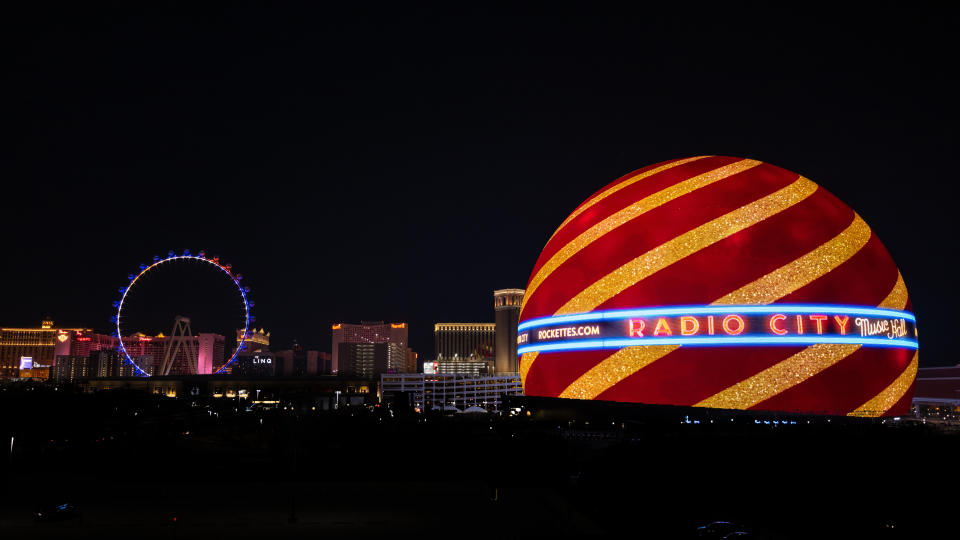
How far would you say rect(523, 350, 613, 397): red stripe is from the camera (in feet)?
78.3

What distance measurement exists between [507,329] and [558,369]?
382 ft

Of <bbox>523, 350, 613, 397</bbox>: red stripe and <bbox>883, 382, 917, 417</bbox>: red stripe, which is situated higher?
<bbox>523, 350, 613, 397</bbox>: red stripe

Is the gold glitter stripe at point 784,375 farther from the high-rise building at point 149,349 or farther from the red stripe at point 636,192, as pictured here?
the high-rise building at point 149,349

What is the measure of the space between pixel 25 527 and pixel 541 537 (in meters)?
11.9

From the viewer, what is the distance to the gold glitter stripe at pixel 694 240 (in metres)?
22.3

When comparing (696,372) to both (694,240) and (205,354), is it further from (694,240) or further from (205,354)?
(205,354)

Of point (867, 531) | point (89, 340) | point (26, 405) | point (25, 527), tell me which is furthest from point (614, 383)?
point (89, 340)

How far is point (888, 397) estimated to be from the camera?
74.4ft

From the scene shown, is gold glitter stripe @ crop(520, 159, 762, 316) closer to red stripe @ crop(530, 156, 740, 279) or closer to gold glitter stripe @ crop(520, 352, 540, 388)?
red stripe @ crop(530, 156, 740, 279)

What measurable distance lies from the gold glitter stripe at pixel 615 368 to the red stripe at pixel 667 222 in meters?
2.86

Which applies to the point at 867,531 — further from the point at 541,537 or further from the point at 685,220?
the point at 685,220

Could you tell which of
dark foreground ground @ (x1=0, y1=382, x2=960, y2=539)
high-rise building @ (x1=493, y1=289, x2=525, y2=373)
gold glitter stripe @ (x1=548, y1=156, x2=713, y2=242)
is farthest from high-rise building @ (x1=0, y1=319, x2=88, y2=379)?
gold glitter stripe @ (x1=548, y1=156, x2=713, y2=242)

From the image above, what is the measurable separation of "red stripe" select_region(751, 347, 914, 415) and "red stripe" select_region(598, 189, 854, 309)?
8.04ft

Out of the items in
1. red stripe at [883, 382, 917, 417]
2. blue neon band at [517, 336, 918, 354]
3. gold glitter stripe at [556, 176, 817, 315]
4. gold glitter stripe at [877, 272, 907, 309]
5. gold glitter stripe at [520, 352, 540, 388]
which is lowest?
red stripe at [883, 382, 917, 417]
